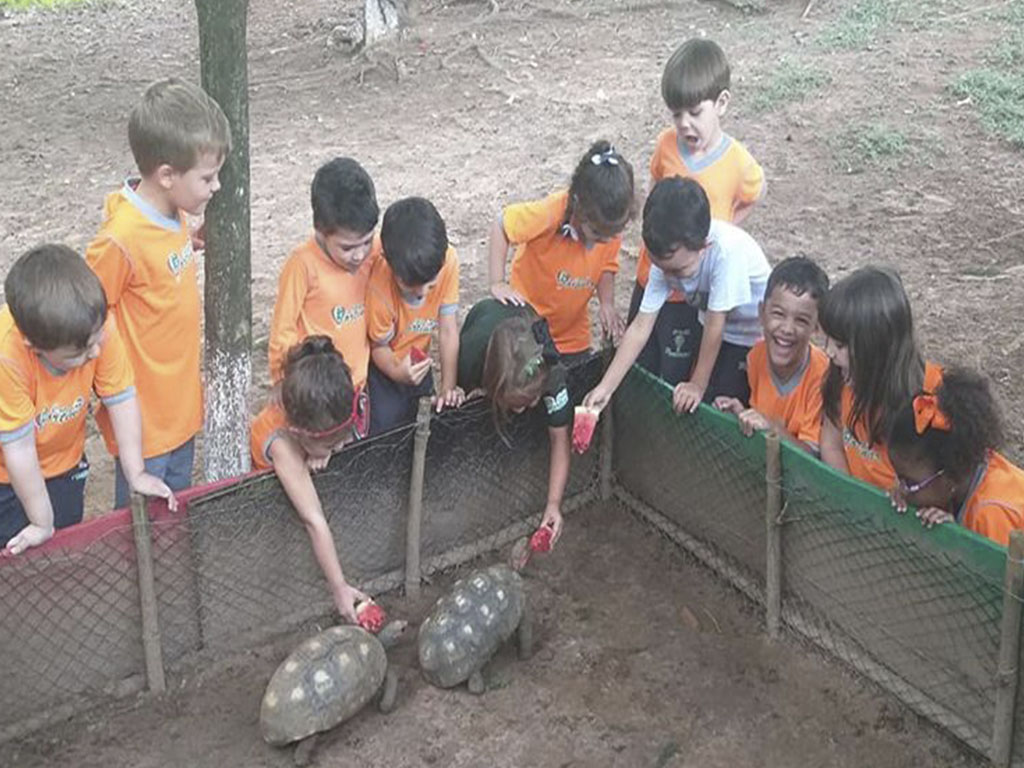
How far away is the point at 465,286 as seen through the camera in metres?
6.78

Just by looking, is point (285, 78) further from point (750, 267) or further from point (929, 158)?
point (750, 267)

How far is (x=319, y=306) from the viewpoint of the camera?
13.5 feet

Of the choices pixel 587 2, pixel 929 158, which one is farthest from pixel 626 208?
pixel 587 2

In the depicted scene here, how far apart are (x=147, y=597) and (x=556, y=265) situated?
1903 millimetres

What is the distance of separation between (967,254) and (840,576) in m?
3.57

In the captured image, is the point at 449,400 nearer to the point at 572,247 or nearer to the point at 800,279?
the point at 572,247

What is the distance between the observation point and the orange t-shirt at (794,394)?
165 inches

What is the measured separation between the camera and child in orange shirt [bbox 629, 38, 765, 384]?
15.3 ft

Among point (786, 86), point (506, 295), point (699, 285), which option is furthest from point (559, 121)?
point (699, 285)

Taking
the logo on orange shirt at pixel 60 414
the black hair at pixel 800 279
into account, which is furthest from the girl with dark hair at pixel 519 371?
the logo on orange shirt at pixel 60 414

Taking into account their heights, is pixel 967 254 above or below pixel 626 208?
below

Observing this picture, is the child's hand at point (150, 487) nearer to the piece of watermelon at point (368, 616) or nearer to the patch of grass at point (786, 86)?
the piece of watermelon at point (368, 616)

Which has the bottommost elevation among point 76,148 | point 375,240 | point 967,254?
point 76,148

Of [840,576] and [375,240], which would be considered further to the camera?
[375,240]
